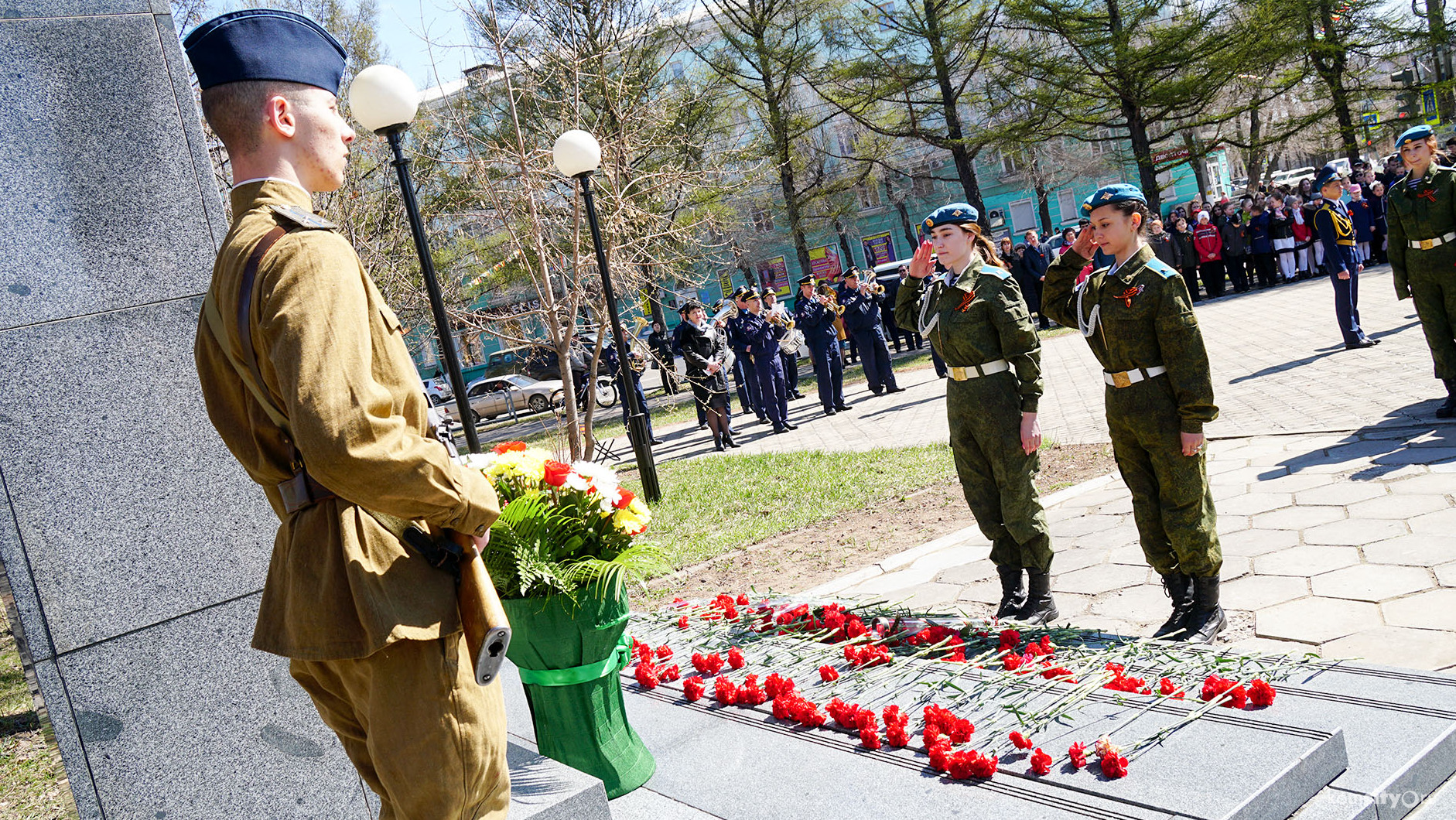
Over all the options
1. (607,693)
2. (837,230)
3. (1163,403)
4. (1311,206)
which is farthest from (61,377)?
(837,230)

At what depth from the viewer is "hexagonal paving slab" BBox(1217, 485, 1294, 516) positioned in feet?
20.4

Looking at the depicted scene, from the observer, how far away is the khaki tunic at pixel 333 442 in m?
1.89

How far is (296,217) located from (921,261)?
3.82 metres

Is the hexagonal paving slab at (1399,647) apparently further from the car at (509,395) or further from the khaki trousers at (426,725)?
the car at (509,395)

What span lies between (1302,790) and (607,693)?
2.08m

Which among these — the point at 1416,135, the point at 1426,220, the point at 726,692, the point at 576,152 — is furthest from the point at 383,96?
the point at 1426,220

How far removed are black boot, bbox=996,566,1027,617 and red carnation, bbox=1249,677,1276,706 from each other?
181 cm

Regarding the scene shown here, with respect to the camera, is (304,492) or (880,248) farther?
(880,248)

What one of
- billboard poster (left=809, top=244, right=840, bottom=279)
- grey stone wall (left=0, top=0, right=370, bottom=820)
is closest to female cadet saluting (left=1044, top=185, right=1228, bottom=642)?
grey stone wall (left=0, top=0, right=370, bottom=820)

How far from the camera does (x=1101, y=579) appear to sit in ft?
18.4

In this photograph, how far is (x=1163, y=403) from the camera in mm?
4371

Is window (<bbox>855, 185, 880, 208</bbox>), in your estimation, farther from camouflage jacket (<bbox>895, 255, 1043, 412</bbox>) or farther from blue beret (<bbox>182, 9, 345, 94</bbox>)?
blue beret (<bbox>182, 9, 345, 94</bbox>)

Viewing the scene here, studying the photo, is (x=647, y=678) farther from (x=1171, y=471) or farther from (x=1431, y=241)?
(x=1431, y=241)

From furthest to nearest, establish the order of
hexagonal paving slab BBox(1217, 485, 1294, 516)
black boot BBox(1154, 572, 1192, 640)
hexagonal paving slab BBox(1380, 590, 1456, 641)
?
hexagonal paving slab BBox(1217, 485, 1294, 516)
black boot BBox(1154, 572, 1192, 640)
hexagonal paving slab BBox(1380, 590, 1456, 641)
